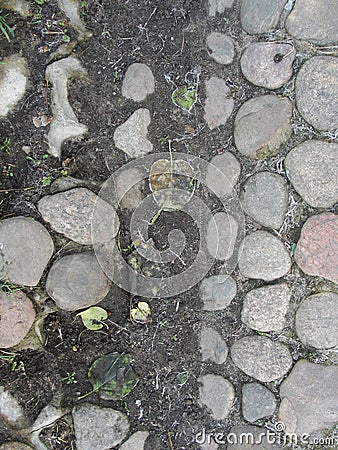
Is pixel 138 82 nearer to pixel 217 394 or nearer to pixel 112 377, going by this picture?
pixel 112 377

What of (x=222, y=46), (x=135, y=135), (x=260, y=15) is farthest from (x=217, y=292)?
(x=260, y=15)

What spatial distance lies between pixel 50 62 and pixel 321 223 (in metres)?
1.53

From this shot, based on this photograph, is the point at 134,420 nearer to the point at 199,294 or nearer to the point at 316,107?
the point at 199,294

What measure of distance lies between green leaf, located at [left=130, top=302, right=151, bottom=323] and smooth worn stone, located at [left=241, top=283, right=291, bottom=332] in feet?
1.61

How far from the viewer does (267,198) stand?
2250 mm

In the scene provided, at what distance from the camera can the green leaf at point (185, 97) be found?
2289 millimetres

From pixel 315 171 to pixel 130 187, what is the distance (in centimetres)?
91

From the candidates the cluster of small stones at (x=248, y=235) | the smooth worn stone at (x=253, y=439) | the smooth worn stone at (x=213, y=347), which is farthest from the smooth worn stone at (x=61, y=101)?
the smooth worn stone at (x=253, y=439)

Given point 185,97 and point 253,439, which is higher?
point 185,97

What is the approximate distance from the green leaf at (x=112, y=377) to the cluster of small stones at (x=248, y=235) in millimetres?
96

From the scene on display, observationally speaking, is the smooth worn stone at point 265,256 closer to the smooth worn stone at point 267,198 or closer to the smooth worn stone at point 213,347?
the smooth worn stone at point 267,198

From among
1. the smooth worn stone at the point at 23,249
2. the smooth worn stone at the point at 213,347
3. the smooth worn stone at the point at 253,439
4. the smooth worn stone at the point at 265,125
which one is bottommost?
the smooth worn stone at the point at 253,439

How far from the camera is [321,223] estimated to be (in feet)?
7.32

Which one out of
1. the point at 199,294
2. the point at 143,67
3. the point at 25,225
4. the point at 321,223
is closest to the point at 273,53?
the point at 143,67
